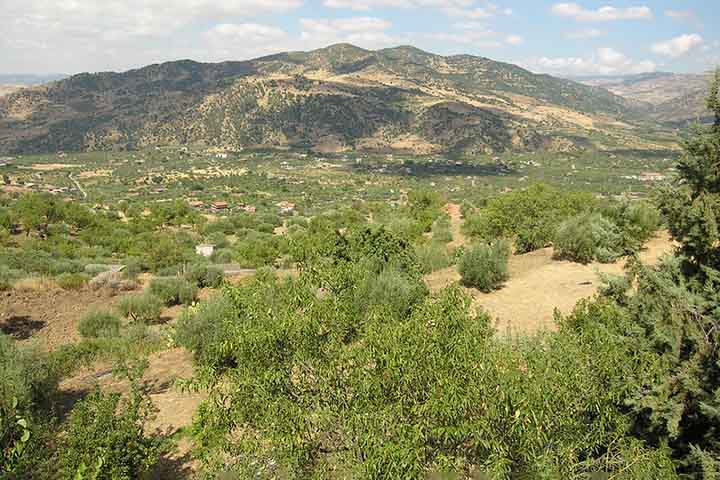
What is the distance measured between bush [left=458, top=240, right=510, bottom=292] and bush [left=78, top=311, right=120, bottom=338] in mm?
14350

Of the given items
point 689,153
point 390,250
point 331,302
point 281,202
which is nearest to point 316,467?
point 331,302

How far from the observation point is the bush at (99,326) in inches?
664

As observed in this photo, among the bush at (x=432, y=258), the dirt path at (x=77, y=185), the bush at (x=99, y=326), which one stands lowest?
the dirt path at (x=77, y=185)

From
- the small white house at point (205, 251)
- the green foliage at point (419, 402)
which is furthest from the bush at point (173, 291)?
the green foliage at point (419, 402)

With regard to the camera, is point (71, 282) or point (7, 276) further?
point (7, 276)

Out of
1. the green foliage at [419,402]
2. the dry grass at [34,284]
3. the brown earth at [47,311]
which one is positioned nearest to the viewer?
the green foliage at [419,402]

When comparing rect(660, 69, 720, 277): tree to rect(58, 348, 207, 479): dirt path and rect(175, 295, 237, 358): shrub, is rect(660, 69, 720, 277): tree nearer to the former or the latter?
rect(58, 348, 207, 479): dirt path

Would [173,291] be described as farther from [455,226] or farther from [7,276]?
[455,226]

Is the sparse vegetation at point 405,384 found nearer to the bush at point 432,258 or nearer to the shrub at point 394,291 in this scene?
the shrub at point 394,291

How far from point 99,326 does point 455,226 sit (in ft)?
100

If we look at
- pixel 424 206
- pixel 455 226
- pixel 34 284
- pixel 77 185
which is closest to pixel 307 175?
pixel 77 185

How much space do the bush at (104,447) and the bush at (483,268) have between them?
48.0 feet

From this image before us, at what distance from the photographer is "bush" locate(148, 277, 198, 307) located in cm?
2181

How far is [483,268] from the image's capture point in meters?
19.6
